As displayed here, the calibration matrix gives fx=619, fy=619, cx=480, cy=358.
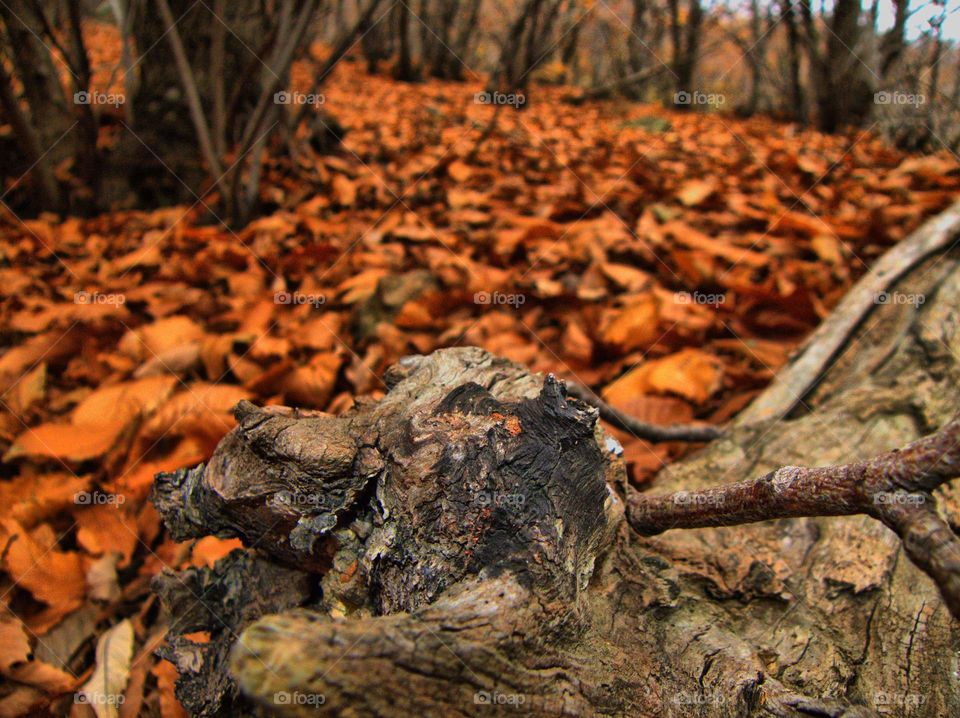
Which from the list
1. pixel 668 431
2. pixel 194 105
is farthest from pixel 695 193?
pixel 194 105

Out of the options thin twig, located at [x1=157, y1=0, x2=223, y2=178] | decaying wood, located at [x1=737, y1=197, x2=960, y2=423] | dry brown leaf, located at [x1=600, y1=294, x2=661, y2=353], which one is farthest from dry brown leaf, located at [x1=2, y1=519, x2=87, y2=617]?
thin twig, located at [x1=157, y1=0, x2=223, y2=178]

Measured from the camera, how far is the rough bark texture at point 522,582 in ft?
2.07

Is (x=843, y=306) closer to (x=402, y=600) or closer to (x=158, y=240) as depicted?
(x=402, y=600)

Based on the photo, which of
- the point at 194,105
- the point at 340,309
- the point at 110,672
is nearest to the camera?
the point at 110,672

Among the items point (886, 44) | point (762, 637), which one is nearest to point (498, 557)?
point (762, 637)

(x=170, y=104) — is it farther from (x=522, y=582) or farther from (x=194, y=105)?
(x=522, y=582)

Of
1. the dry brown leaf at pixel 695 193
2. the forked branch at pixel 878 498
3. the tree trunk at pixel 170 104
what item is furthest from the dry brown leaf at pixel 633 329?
the tree trunk at pixel 170 104

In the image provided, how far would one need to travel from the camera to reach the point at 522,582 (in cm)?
74

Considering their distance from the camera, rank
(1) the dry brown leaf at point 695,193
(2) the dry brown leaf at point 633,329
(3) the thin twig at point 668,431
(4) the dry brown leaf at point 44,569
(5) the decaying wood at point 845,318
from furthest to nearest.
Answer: (1) the dry brown leaf at point 695,193, (2) the dry brown leaf at point 633,329, (5) the decaying wood at point 845,318, (3) the thin twig at point 668,431, (4) the dry brown leaf at point 44,569

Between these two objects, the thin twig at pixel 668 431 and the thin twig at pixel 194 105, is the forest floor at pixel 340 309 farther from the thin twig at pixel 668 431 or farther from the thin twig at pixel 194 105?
the thin twig at pixel 194 105

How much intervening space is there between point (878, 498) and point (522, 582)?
391 millimetres

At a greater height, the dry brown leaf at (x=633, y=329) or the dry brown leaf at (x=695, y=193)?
the dry brown leaf at (x=695, y=193)

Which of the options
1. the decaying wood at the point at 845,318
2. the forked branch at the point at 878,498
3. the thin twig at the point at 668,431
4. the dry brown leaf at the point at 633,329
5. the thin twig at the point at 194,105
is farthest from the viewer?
the thin twig at the point at 194,105

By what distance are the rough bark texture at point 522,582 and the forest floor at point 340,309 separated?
0.42 meters
